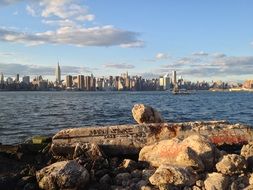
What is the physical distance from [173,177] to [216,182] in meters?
1.04


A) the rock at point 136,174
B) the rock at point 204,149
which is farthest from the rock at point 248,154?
the rock at point 136,174

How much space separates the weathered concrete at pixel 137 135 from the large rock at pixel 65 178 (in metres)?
3.32

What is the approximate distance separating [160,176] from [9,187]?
3865 mm

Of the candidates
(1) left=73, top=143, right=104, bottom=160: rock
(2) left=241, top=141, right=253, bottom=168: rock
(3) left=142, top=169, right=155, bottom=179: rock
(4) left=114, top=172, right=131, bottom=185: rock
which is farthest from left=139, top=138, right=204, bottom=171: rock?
(2) left=241, top=141, right=253, bottom=168: rock

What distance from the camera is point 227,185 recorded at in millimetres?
10750

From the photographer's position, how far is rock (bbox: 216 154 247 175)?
11.5m

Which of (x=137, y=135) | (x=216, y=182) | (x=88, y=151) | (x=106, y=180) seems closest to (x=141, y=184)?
(x=106, y=180)

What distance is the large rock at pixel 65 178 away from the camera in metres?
10.9

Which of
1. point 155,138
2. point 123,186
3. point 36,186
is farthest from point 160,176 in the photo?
point 155,138

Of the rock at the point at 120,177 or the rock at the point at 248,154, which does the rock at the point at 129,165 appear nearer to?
the rock at the point at 120,177

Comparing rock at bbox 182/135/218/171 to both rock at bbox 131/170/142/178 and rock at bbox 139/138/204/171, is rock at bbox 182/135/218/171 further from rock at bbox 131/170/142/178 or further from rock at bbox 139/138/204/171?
rock at bbox 131/170/142/178

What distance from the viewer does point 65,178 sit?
1091 centimetres

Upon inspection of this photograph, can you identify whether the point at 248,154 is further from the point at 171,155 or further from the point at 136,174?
the point at 136,174

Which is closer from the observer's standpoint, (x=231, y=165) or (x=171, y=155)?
(x=231, y=165)
